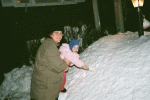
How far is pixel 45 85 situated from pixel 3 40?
305cm

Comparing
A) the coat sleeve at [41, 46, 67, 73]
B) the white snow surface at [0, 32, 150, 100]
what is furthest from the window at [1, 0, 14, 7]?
the coat sleeve at [41, 46, 67, 73]

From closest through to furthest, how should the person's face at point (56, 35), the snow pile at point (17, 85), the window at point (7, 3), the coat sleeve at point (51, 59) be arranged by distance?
1. the coat sleeve at point (51, 59)
2. the person's face at point (56, 35)
3. the snow pile at point (17, 85)
4. the window at point (7, 3)

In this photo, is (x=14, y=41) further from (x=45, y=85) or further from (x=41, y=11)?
(x=45, y=85)

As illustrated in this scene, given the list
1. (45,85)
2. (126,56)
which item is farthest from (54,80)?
(126,56)

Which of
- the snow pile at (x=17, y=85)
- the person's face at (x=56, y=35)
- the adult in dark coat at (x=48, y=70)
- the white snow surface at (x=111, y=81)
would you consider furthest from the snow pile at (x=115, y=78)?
the snow pile at (x=17, y=85)

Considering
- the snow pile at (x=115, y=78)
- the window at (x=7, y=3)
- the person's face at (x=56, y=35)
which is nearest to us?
the person's face at (x=56, y=35)

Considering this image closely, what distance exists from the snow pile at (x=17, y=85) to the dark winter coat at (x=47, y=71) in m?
1.65

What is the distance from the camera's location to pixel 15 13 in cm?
401

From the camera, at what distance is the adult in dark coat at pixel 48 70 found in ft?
5.48

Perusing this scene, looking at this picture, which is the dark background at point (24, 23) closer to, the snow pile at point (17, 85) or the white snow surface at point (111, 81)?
the snow pile at point (17, 85)

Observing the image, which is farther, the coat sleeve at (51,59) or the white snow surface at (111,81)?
the white snow surface at (111,81)

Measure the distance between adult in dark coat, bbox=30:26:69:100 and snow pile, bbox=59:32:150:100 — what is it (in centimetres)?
79

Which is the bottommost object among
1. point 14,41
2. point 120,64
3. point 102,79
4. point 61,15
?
point 102,79

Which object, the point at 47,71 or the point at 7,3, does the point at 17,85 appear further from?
the point at 7,3
